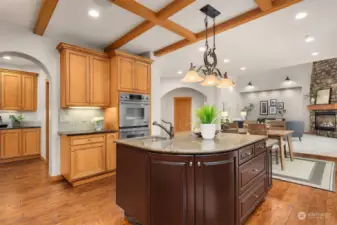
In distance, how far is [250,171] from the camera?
1965 mm

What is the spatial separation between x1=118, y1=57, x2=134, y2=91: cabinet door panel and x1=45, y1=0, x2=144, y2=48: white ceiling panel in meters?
0.49

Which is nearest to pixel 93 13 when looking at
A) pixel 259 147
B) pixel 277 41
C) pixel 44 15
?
pixel 44 15

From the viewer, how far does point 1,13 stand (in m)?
2.60

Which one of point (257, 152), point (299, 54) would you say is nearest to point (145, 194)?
point (257, 152)

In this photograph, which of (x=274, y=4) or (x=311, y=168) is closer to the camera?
(x=274, y=4)

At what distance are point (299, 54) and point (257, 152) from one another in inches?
154

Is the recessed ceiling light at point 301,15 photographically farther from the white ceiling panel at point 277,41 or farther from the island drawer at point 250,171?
the island drawer at point 250,171

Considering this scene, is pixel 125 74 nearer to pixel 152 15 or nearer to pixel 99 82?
pixel 99 82

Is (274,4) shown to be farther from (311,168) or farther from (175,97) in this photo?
(175,97)

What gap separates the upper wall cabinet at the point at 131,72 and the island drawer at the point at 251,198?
2854 mm

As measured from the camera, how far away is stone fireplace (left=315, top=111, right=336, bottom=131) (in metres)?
8.17

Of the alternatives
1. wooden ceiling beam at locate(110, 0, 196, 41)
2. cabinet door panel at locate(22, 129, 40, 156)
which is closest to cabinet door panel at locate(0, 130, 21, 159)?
cabinet door panel at locate(22, 129, 40, 156)

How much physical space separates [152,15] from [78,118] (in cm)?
253

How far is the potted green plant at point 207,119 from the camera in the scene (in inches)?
83.7
